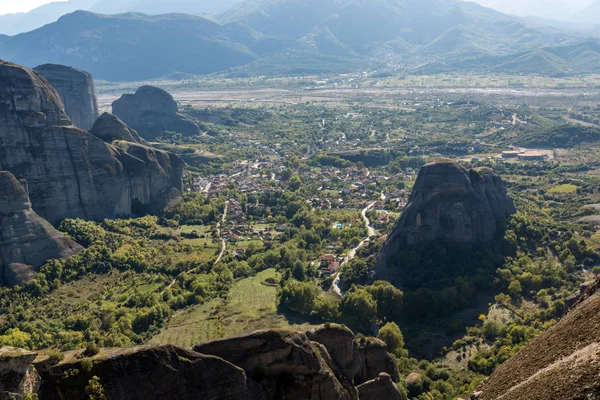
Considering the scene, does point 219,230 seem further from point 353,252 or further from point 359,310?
point 359,310

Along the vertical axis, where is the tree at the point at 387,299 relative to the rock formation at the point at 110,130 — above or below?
below

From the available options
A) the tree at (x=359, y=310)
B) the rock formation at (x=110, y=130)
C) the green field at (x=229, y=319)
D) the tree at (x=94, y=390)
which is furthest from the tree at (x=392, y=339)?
the rock formation at (x=110, y=130)

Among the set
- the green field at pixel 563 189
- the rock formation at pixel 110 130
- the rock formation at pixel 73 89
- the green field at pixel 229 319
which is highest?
the rock formation at pixel 73 89

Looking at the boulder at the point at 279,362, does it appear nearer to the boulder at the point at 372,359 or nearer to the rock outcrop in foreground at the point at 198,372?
the rock outcrop in foreground at the point at 198,372

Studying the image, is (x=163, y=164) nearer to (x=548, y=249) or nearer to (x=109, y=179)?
(x=109, y=179)

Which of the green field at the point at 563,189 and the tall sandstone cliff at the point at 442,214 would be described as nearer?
the tall sandstone cliff at the point at 442,214

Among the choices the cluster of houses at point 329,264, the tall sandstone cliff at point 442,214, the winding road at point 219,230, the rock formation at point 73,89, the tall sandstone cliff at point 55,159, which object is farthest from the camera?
the rock formation at point 73,89
